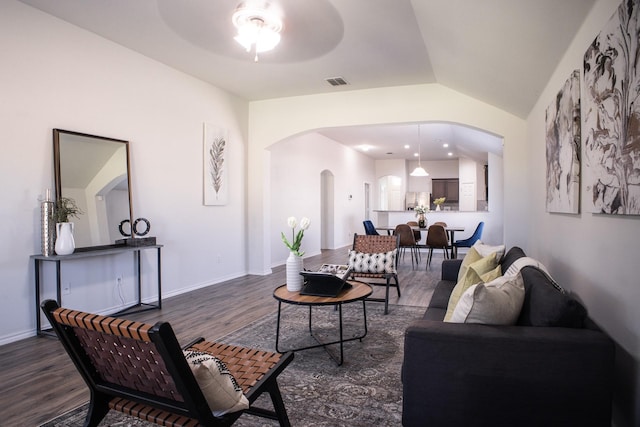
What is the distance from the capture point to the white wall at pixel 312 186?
7637 mm

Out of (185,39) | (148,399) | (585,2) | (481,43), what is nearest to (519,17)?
(585,2)

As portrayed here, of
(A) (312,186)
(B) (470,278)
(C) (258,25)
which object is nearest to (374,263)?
(B) (470,278)

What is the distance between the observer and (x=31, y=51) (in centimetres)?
344

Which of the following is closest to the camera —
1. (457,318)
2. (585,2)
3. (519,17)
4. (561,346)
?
(561,346)

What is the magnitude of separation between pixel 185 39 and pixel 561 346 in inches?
167

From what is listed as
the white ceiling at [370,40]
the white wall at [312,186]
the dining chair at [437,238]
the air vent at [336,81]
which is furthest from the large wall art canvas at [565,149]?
the white wall at [312,186]

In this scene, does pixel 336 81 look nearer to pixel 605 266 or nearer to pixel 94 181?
pixel 94 181

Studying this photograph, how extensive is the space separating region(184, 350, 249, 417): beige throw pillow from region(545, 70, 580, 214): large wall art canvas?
7.12 ft

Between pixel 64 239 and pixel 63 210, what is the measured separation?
10.8 inches

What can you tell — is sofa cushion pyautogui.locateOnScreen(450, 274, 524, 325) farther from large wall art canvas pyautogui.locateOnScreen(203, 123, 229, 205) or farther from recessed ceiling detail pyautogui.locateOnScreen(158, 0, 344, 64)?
large wall art canvas pyautogui.locateOnScreen(203, 123, 229, 205)

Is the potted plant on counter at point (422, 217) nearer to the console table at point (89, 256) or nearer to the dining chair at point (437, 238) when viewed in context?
the dining chair at point (437, 238)

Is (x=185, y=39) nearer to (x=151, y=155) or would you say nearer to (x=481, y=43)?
(x=151, y=155)

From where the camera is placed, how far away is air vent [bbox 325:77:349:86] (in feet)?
17.3

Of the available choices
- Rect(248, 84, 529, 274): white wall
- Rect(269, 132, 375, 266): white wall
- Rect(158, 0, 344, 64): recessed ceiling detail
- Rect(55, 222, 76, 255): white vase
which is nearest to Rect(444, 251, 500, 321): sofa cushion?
Rect(248, 84, 529, 274): white wall
